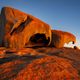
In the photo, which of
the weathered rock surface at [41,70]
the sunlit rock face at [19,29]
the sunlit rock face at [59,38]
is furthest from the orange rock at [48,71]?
the sunlit rock face at [59,38]

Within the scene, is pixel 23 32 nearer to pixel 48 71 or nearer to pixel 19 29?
pixel 19 29

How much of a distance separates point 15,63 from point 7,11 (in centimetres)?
1784

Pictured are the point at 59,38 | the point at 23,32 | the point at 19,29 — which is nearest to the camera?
the point at 23,32

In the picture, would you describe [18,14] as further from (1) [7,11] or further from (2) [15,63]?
(2) [15,63]

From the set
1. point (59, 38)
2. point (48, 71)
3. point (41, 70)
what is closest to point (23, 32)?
point (59, 38)

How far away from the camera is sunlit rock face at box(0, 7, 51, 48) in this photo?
30.1 metres

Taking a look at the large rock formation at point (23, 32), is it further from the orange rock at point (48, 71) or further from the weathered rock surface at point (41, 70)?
the orange rock at point (48, 71)

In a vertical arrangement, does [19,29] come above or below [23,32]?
above

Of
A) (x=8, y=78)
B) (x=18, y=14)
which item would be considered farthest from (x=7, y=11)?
(x=8, y=78)

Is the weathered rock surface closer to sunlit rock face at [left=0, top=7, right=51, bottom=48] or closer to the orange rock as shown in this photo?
the orange rock

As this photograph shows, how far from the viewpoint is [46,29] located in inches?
1299

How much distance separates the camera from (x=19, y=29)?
101ft

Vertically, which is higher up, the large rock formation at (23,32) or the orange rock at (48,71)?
the large rock formation at (23,32)

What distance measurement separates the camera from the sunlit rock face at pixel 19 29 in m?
30.1
